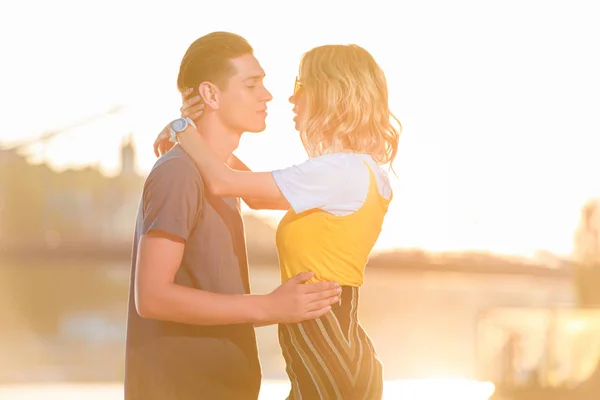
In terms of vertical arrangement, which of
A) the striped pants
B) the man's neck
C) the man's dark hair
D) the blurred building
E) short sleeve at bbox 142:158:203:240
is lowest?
the striped pants

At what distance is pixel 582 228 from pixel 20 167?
33.6m

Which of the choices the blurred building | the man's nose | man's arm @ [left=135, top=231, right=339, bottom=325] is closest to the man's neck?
the man's nose

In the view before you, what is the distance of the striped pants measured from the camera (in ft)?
7.54

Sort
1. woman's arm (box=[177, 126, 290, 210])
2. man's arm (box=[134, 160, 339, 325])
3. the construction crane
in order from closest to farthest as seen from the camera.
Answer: man's arm (box=[134, 160, 339, 325]) < woman's arm (box=[177, 126, 290, 210]) < the construction crane

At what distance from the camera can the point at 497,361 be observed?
13.8 metres

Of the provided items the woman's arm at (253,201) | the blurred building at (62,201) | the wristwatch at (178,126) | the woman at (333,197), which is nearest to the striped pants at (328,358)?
the woman at (333,197)

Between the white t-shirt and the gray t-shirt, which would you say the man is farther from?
the white t-shirt

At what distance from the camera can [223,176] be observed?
2254 millimetres

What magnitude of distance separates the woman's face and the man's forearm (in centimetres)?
47

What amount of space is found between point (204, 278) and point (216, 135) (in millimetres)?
363

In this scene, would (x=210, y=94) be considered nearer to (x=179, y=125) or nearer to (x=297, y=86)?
(x=179, y=125)

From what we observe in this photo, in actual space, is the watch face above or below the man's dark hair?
below

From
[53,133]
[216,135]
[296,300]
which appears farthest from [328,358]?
[53,133]

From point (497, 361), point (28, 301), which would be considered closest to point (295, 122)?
point (497, 361)
